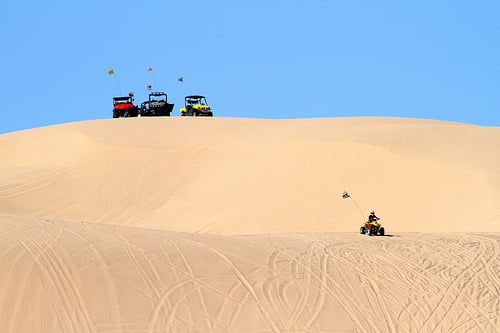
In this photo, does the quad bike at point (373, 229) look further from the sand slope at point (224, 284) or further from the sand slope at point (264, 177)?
the sand slope at point (264, 177)

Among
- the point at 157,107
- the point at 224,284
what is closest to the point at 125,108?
the point at 157,107

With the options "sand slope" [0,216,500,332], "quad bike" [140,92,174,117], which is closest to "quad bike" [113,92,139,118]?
"quad bike" [140,92,174,117]

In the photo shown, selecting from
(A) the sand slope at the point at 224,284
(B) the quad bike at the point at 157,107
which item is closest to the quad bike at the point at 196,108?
(B) the quad bike at the point at 157,107

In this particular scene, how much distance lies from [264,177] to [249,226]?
528 cm

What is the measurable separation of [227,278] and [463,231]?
11130mm

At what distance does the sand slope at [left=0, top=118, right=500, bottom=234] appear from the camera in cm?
3531

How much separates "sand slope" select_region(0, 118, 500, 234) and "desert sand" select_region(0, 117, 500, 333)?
0.32 ft

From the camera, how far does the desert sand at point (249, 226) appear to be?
19375 mm

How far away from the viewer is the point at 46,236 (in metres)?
21.9

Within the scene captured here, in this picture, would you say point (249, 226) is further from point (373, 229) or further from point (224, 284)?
point (224, 284)

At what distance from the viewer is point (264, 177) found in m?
40.6

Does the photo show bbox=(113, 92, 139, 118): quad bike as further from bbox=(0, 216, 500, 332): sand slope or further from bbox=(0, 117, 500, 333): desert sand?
bbox=(0, 216, 500, 332): sand slope

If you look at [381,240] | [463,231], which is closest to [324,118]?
[463,231]

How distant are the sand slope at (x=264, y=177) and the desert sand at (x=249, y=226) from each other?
10 cm
